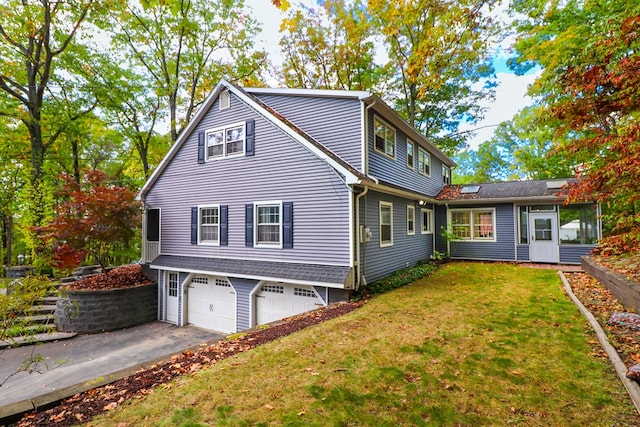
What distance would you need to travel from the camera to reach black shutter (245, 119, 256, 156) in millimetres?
10148

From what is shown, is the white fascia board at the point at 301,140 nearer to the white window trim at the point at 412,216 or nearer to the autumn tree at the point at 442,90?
the white window trim at the point at 412,216

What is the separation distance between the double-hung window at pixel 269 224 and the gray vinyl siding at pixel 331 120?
8.81 ft

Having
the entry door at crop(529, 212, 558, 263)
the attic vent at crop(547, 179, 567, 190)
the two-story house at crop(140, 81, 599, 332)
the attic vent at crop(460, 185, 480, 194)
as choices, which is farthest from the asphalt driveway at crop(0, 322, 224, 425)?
the attic vent at crop(547, 179, 567, 190)

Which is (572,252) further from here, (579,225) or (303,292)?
(303,292)

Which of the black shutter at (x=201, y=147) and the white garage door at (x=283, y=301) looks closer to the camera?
the white garage door at (x=283, y=301)

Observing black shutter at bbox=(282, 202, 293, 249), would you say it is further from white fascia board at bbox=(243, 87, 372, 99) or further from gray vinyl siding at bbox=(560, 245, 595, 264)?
gray vinyl siding at bbox=(560, 245, 595, 264)

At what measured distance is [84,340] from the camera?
32.6 feet

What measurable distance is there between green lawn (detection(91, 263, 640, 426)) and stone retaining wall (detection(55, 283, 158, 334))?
362 inches

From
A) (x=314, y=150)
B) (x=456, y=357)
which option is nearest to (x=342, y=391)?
(x=456, y=357)

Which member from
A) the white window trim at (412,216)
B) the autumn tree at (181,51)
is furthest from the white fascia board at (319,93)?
the autumn tree at (181,51)

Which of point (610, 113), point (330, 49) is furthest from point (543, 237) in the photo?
point (330, 49)

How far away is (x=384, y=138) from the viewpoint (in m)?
10.2

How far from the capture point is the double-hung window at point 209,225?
1121 cm

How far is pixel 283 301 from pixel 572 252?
1231 centimetres
